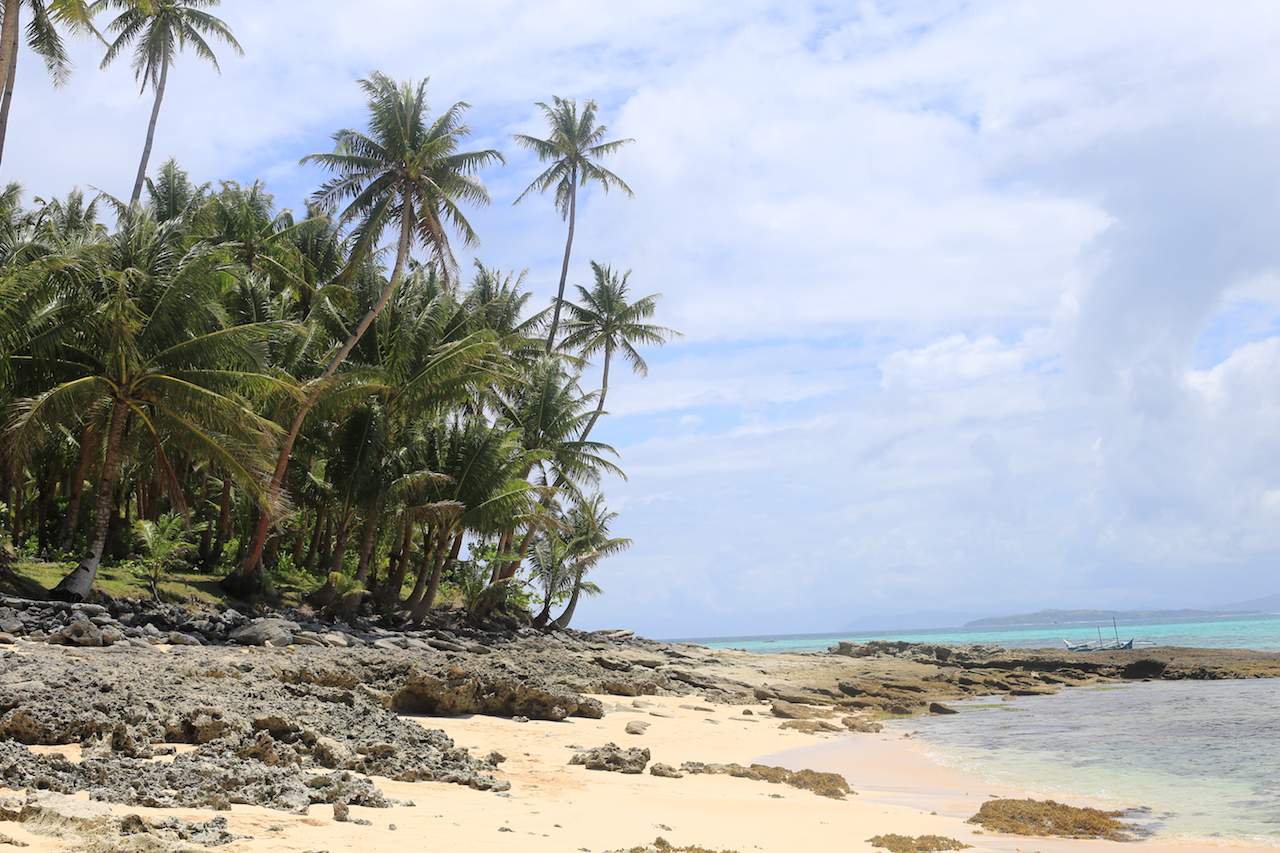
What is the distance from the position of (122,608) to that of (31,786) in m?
11.6

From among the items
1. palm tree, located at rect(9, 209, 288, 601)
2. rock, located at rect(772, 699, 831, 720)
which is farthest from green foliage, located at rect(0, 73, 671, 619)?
rock, located at rect(772, 699, 831, 720)

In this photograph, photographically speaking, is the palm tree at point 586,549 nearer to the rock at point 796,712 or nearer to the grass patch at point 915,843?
the rock at point 796,712

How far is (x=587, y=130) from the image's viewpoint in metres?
39.8

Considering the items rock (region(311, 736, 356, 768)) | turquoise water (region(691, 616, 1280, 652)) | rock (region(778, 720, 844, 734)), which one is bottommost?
turquoise water (region(691, 616, 1280, 652))

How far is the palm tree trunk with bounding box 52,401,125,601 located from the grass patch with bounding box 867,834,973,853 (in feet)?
47.2

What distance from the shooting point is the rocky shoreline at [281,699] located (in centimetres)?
673

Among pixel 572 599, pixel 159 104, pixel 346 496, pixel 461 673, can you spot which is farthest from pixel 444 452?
pixel 159 104

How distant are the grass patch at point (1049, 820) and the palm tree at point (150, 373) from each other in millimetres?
13815

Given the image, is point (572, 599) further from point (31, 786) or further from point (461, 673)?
point (31, 786)

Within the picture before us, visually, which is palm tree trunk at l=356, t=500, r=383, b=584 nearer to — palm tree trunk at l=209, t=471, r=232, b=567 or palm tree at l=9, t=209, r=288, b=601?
palm tree trunk at l=209, t=471, r=232, b=567

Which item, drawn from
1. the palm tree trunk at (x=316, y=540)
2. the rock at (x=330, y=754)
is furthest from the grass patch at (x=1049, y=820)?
the palm tree trunk at (x=316, y=540)

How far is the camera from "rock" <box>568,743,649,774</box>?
10289mm

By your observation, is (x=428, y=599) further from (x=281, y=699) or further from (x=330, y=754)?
(x=330, y=754)

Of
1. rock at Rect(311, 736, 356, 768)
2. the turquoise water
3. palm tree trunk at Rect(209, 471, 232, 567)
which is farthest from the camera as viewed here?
the turquoise water
